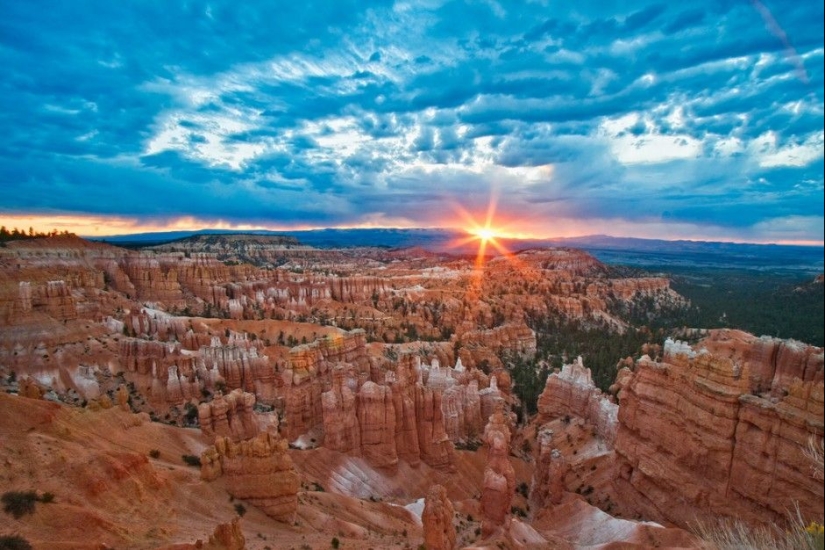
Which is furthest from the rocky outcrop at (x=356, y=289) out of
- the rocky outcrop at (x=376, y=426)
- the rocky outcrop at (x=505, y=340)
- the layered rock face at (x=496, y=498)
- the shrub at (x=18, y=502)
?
the shrub at (x=18, y=502)

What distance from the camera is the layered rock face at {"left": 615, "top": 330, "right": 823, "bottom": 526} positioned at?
13.3 metres

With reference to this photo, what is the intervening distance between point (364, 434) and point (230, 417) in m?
7.11

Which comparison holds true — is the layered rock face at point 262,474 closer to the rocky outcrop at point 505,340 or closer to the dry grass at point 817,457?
the dry grass at point 817,457

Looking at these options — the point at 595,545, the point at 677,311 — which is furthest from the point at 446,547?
the point at 677,311

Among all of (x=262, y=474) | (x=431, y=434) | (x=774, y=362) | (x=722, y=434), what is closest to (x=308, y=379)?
(x=431, y=434)

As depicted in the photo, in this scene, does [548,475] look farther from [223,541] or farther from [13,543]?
[13,543]

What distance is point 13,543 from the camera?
9125mm

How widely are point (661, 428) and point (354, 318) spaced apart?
163 feet

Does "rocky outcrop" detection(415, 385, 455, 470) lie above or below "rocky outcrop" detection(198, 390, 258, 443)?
below

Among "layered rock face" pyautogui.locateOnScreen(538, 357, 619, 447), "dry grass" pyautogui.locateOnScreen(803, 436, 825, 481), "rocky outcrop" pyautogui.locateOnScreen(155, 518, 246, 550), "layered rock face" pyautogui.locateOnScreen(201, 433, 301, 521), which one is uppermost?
"dry grass" pyautogui.locateOnScreen(803, 436, 825, 481)

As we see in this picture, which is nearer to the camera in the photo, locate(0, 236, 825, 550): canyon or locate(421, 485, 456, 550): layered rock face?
locate(0, 236, 825, 550): canyon

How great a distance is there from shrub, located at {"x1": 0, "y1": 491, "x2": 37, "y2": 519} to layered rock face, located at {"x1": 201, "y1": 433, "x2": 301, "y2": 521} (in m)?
5.99

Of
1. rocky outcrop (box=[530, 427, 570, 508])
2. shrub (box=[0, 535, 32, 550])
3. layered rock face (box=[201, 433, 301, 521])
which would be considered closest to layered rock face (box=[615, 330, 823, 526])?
rocky outcrop (box=[530, 427, 570, 508])

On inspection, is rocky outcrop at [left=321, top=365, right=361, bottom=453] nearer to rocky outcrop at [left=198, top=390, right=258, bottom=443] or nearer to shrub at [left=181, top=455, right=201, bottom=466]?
rocky outcrop at [left=198, top=390, right=258, bottom=443]
